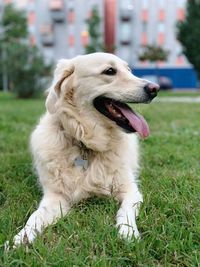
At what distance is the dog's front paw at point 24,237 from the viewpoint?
2.09 meters

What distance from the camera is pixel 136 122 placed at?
304cm

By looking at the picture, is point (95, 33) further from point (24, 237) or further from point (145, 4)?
point (24, 237)

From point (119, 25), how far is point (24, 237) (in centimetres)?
4502

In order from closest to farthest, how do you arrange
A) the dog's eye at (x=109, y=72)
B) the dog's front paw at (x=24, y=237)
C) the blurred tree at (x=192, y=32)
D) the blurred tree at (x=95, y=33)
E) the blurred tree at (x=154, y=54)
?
the dog's front paw at (x=24, y=237) → the dog's eye at (x=109, y=72) → the blurred tree at (x=192, y=32) → the blurred tree at (x=95, y=33) → the blurred tree at (x=154, y=54)

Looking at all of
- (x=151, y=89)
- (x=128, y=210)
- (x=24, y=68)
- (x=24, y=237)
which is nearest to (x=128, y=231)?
(x=128, y=210)

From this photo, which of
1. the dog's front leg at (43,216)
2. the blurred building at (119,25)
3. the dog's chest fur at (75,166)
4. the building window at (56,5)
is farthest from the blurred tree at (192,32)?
the dog's front leg at (43,216)

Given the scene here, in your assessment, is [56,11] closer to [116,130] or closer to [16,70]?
[16,70]

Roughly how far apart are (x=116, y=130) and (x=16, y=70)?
17275 millimetres

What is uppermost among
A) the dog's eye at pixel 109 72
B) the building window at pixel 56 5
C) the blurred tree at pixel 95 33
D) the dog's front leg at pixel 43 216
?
the dog's eye at pixel 109 72

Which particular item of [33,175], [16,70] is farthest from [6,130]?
[16,70]

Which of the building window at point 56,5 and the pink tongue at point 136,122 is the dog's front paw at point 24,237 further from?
the building window at point 56,5

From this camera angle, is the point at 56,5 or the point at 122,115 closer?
the point at 122,115

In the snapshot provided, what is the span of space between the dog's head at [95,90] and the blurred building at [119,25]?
4063cm

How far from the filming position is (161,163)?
14.1 ft
